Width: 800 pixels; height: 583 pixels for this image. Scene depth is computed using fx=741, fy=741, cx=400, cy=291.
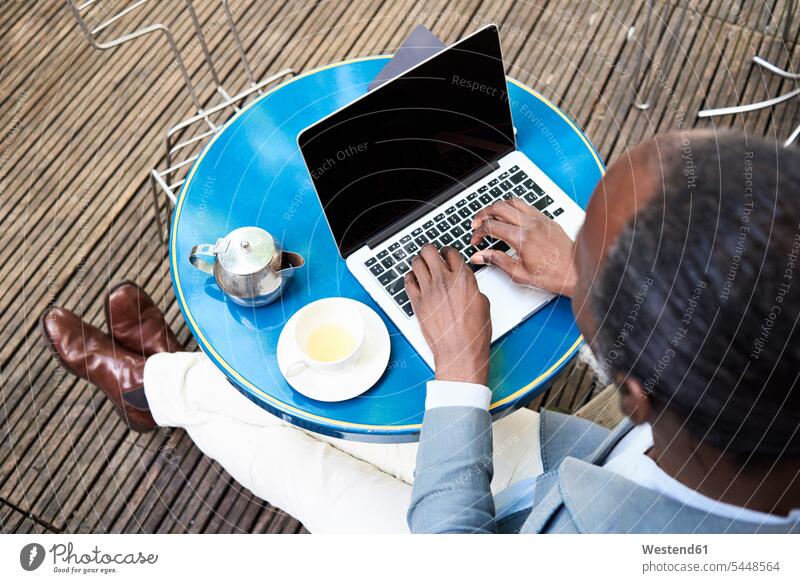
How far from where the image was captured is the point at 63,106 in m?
1.94

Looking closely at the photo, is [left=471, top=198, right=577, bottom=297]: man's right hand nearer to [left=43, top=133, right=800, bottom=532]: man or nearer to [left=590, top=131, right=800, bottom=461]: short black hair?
[left=43, top=133, right=800, bottom=532]: man

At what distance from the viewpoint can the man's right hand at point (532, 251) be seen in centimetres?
107

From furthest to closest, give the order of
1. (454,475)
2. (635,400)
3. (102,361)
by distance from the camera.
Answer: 1. (102,361)
2. (454,475)
3. (635,400)

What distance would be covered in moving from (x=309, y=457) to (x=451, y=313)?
0.33 meters

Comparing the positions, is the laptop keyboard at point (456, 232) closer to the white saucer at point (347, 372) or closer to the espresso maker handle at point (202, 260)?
the white saucer at point (347, 372)

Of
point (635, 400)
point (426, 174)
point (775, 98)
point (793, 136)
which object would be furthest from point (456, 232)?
point (775, 98)

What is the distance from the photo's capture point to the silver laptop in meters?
1.03

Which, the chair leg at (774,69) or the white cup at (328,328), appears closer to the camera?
the white cup at (328,328)

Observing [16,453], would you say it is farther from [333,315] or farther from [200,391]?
[333,315]

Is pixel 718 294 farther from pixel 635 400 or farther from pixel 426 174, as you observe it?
pixel 426 174

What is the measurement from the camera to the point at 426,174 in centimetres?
114

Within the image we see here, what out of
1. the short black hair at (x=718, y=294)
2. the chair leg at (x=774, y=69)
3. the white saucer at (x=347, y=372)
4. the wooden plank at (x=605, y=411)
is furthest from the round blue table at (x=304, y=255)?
the chair leg at (x=774, y=69)

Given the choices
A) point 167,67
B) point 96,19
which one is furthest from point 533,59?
point 96,19
